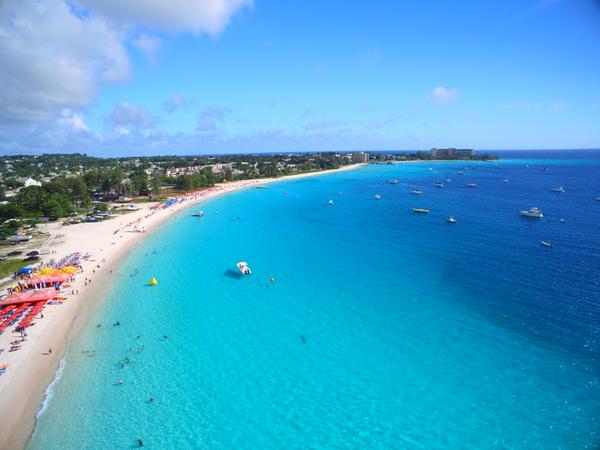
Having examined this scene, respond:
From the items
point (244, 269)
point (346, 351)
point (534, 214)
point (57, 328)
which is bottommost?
point (346, 351)

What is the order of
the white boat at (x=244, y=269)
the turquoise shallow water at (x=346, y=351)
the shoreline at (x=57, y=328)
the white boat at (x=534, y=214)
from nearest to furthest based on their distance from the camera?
the turquoise shallow water at (x=346, y=351)
the shoreline at (x=57, y=328)
the white boat at (x=244, y=269)
the white boat at (x=534, y=214)

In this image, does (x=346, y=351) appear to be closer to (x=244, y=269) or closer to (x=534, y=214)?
(x=244, y=269)

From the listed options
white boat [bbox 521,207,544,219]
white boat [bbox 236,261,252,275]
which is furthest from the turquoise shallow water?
white boat [bbox 521,207,544,219]

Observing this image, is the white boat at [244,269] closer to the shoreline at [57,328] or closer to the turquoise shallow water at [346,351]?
the turquoise shallow water at [346,351]

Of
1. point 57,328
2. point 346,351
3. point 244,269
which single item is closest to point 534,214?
point 244,269

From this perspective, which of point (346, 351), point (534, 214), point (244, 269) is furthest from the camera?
point (534, 214)

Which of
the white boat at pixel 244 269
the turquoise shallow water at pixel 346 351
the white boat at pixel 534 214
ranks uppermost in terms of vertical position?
the white boat at pixel 534 214

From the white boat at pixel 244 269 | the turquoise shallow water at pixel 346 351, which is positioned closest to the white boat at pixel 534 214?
the turquoise shallow water at pixel 346 351
